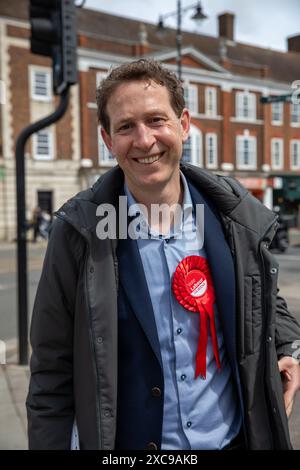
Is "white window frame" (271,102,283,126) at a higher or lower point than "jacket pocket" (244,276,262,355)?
higher

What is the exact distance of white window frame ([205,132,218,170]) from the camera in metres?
31.0

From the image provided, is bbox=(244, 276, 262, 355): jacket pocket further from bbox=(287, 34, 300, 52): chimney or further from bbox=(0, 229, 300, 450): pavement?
bbox=(287, 34, 300, 52): chimney

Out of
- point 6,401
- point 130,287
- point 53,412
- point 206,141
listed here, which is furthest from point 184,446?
point 206,141

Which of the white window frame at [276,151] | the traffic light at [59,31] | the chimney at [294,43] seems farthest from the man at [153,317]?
the chimney at [294,43]

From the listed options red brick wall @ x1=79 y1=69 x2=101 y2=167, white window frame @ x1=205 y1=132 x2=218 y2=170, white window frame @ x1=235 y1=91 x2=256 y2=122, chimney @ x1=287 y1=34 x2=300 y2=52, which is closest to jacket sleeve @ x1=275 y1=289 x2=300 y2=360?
red brick wall @ x1=79 y1=69 x2=101 y2=167

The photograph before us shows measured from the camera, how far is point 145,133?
161 cm

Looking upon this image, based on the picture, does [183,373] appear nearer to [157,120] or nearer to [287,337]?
[287,337]

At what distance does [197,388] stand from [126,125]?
912mm

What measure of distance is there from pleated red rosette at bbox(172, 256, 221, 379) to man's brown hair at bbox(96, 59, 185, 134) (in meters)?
0.53

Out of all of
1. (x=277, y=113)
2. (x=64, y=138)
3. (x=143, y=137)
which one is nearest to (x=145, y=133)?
(x=143, y=137)

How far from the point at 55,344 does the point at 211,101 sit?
31202 millimetres

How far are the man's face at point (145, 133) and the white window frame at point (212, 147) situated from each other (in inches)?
1168

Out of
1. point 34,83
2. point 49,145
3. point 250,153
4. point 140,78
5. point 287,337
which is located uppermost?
point 34,83

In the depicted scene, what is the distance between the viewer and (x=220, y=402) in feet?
5.43
